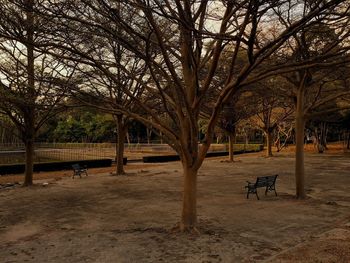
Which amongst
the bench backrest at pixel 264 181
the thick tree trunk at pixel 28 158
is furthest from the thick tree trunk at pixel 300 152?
the thick tree trunk at pixel 28 158

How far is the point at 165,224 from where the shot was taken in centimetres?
1098

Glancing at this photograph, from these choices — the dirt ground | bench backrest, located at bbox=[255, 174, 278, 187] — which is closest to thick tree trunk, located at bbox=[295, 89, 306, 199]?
the dirt ground

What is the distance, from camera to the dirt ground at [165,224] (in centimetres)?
820

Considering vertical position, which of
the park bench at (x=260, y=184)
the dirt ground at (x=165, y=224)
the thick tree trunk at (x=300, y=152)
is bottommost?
the dirt ground at (x=165, y=224)

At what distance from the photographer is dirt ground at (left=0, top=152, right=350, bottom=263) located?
323 inches

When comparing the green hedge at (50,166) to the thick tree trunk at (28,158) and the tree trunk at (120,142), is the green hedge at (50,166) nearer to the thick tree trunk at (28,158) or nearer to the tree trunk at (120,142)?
the tree trunk at (120,142)

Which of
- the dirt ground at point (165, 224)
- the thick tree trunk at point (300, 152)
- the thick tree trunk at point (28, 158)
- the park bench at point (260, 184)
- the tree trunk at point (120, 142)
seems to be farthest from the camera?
the tree trunk at point (120, 142)

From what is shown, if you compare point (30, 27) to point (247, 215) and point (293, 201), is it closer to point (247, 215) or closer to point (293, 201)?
point (247, 215)

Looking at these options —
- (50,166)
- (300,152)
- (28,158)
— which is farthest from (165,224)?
(50,166)

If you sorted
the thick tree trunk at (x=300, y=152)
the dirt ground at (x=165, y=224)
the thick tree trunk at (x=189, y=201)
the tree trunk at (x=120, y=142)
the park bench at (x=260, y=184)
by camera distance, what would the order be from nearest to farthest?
the dirt ground at (x=165, y=224) < the thick tree trunk at (x=189, y=201) < the thick tree trunk at (x=300, y=152) < the park bench at (x=260, y=184) < the tree trunk at (x=120, y=142)

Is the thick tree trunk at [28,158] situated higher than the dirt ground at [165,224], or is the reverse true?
the thick tree trunk at [28,158]

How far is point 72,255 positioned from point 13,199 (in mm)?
8701

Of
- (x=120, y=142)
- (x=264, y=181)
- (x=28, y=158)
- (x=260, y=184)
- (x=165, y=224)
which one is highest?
(x=120, y=142)

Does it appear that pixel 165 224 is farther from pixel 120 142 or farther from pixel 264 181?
pixel 120 142
